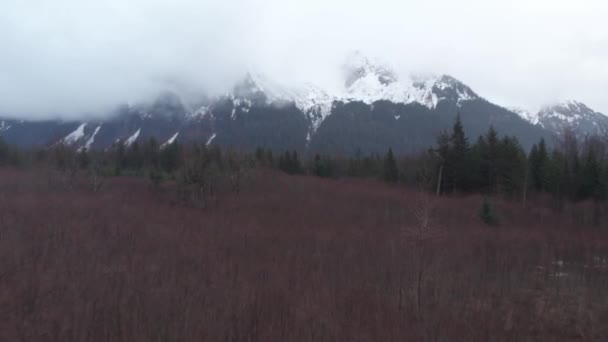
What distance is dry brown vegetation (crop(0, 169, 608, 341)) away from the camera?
5.88 metres

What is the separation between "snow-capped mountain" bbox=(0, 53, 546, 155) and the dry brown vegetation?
109 m

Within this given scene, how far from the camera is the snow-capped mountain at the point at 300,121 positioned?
13488 centimetres

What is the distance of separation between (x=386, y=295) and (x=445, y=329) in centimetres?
182

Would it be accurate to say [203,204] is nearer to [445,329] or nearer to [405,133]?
[445,329]

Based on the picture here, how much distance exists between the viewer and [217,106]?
521 ft

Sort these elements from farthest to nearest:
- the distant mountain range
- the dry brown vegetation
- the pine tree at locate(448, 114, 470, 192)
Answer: the distant mountain range, the pine tree at locate(448, 114, 470, 192), the dry brown vegetation

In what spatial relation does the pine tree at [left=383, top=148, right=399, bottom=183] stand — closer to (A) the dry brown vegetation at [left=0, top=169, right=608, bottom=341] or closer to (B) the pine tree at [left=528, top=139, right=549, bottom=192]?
(B) the pine tree at [left=528, top=139, right=549, bottom=192]

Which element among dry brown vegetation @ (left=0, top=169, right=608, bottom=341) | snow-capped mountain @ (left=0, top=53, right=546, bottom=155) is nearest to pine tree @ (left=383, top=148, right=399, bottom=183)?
dry brown vegetation @ (left=0, top=169, right=608, bottom=341)

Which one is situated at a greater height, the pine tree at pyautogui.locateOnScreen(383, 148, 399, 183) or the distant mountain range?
the distant mountain range

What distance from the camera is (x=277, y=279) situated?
8359mm

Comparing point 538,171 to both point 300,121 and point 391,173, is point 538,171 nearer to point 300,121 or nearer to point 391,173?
point 391,173

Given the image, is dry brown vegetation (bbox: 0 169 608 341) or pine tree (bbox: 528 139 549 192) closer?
dry brown vegetation (bbox: 0 169 608 341)

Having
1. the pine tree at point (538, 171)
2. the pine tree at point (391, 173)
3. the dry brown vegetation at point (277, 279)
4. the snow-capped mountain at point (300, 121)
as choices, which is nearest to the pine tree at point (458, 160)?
the pine tree at point (538, 171)

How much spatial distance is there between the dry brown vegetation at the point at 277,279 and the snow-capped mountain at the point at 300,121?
→ 109 metres
